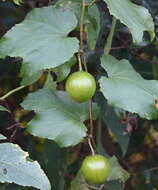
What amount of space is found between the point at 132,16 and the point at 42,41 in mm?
190

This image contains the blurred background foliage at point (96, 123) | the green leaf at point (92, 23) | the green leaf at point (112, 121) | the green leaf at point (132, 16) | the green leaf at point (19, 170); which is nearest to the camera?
the green leaf at point (19, 170)

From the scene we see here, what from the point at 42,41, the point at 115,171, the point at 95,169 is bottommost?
the point at 115,171

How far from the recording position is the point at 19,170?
0.90m

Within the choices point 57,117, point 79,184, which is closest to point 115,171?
point 79,184

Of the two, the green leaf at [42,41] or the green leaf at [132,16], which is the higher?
the green leaf at [132,16]

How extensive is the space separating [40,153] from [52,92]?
Answer: 16.1 inches

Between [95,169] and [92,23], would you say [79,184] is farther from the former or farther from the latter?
[92,23]

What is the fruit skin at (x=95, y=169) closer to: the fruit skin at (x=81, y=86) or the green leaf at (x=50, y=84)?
the fruit skin at (x=81, y=86)

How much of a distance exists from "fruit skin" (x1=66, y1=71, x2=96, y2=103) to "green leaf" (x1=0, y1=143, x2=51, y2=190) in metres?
0.18

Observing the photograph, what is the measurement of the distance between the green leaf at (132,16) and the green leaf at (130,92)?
0.34 ft

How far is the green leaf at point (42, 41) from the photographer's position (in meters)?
1.03

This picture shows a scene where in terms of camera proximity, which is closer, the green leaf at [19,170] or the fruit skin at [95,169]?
the green leaf at [19,170]

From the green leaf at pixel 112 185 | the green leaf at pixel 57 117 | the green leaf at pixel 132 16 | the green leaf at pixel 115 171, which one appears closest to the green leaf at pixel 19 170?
the green leaf at pixel 57 117

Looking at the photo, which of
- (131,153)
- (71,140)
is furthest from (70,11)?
(131,153)
